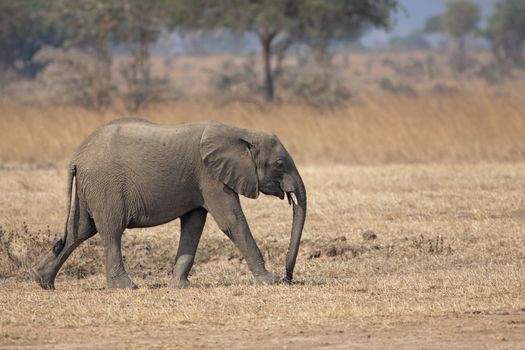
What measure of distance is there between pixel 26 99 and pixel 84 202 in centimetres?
2151

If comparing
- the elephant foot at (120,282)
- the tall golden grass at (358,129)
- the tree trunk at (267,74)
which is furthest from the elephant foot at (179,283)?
the tree trunk at (267,74)

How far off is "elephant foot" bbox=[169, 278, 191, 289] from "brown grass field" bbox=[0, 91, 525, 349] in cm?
14

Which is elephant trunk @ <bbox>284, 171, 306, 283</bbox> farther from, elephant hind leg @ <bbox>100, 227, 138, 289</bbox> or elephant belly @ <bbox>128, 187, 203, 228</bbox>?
elephant hind leg @ <bbox>100, 227, 138, 289</bbox>

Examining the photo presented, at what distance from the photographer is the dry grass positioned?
8102 mm

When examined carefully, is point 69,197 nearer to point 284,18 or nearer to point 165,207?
point 165,207

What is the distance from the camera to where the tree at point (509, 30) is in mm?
70188

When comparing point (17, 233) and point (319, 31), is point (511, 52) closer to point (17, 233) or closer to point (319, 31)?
point (319, 31)

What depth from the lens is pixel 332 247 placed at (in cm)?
1240

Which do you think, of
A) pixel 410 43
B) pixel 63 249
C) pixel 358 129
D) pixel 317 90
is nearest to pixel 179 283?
pixel 63 249

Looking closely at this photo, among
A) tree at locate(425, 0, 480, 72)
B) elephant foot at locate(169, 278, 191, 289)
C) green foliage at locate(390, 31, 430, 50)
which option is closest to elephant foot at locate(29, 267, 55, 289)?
elephant foot at locate(169, 278, 191, 289)

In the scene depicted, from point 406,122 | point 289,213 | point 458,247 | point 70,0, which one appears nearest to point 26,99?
point 70,0

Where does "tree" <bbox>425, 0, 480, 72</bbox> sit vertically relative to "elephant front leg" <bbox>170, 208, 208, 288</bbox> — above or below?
below


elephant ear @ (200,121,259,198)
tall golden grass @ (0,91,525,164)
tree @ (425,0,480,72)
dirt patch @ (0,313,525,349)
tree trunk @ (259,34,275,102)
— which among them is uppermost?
elephant ear @ (200,121,259,198)

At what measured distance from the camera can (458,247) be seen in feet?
40.4
